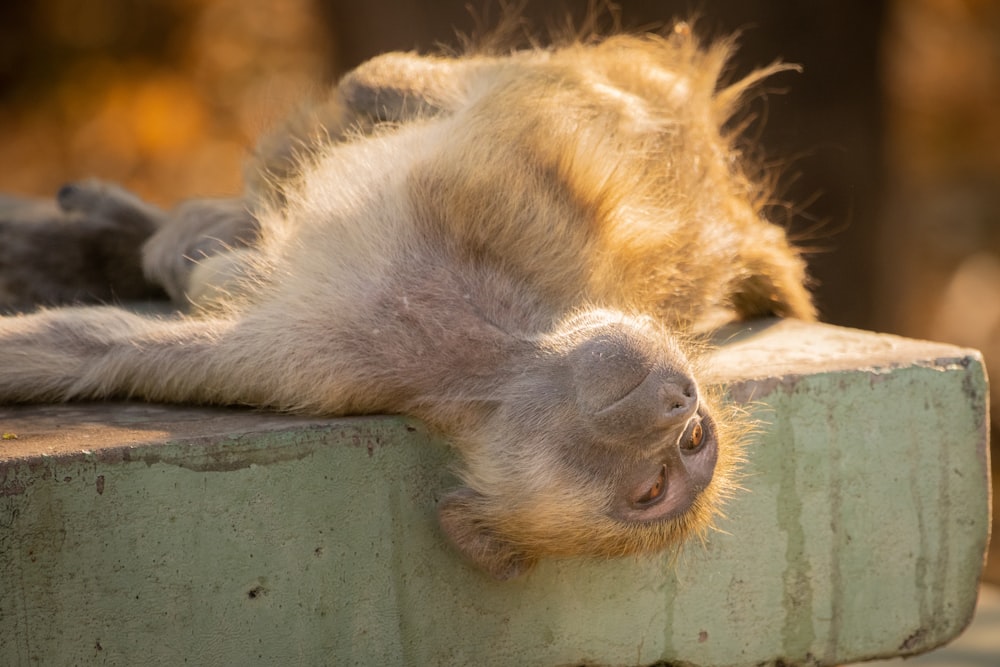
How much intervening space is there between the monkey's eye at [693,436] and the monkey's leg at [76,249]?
233 cm

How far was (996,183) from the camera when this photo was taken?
1314cm

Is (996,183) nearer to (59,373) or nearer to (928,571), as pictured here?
(928,571)

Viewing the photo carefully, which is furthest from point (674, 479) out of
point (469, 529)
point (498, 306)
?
point (498, 306)

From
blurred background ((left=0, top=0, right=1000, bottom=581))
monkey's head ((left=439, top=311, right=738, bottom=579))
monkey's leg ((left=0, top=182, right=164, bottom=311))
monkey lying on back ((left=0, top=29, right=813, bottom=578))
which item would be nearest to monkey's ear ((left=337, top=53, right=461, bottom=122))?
monkey lying on back ((left=0, top=29, right=813, bottom=578))

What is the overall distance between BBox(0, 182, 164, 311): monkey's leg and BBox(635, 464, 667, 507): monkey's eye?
90.1 inches

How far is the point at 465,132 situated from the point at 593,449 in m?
0.98

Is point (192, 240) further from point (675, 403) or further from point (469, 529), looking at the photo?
point (675, 403)

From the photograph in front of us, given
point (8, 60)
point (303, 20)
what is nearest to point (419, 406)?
point (8, 60)

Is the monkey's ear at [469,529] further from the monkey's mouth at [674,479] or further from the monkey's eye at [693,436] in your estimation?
the monkey's eye at [693,436]

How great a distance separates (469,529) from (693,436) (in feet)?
1.66

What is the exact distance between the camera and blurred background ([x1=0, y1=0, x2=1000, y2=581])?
6680mm

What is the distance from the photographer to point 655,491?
2889 mm

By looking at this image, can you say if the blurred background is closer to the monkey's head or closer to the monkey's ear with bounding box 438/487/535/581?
the monkey's head

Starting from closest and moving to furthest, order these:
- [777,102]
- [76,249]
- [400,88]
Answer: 1. [400,88]
2. [76,249]
3. [777,102]
